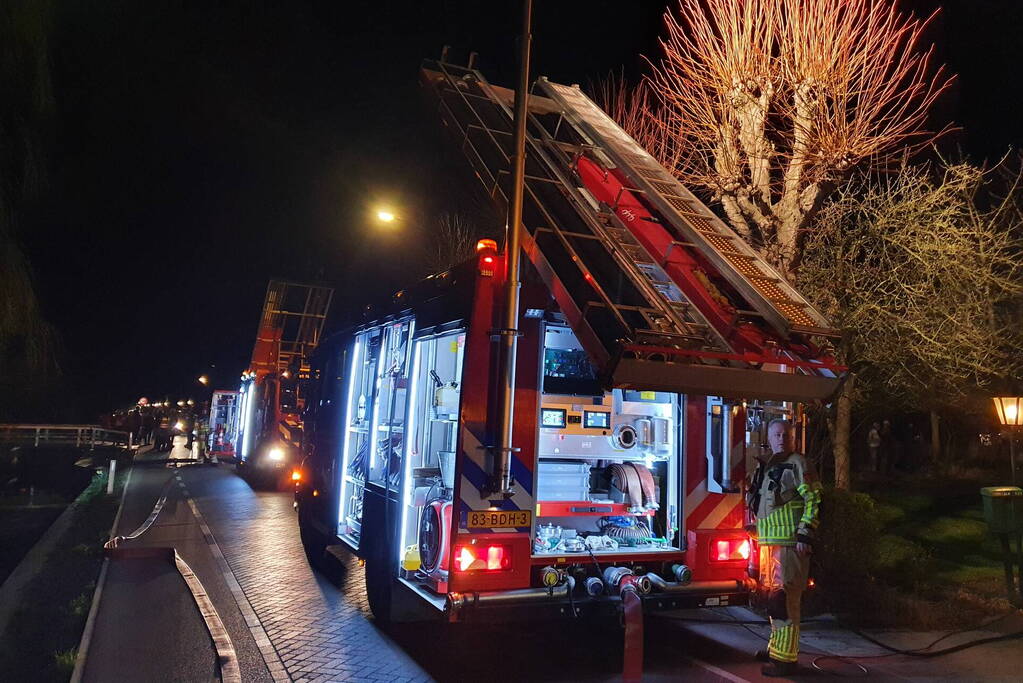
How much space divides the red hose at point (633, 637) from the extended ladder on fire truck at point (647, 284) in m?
1.45

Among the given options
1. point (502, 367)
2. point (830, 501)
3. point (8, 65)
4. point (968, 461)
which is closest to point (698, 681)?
point (502, 367)

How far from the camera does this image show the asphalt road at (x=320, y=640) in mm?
5160

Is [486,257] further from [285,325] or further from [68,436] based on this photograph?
[68,436]

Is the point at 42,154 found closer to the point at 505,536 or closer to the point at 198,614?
the point at 198,614

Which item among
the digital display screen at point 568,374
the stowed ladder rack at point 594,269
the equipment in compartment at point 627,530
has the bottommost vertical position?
the equipment in compartment at point 627,530

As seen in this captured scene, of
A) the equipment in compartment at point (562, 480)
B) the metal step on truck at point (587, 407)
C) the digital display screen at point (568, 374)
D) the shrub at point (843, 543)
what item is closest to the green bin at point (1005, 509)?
the shrub at point (843, 543)

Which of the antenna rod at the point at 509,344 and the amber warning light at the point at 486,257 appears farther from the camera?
the amber warning light at the point at 486,257

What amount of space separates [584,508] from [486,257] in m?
2.03

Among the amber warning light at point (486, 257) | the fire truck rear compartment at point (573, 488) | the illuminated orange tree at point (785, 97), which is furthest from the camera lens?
the illuminated orange tree at point (785, 97)

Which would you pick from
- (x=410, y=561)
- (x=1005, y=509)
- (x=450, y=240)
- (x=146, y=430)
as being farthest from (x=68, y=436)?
(x=1005, y=509)

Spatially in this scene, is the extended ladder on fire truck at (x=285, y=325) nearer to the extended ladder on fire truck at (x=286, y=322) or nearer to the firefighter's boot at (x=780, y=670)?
the extended ladder on fire truck at (x=286, y=322)

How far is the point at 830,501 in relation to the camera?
24.3 ft

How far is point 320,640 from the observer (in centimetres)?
584

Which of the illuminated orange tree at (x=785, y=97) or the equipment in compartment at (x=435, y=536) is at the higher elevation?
the illuminated orange tree at (x=785, y=97)
